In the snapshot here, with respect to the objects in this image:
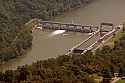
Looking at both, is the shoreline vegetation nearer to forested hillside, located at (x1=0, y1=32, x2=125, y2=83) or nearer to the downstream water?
forested hillside, located at (x1=0, y1=32, x2=125, y2=83)

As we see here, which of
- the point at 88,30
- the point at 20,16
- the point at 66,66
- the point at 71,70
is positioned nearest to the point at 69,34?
the point at 88,30

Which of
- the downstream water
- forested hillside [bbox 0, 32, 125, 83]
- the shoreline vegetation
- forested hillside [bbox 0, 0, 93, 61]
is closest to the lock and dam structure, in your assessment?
the downstream water

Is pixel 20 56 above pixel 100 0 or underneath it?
underneath

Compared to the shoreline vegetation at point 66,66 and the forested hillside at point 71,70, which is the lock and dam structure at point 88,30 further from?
the forested hillside at point 71,70

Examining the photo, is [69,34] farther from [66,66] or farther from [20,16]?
[66,66]

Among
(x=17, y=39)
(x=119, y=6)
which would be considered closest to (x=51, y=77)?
(x=17, y=39)

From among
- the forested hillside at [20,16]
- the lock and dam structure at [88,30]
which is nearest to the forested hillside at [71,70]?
the lock and dam structure at [88,30]

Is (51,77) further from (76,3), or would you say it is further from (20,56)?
(76,3)
